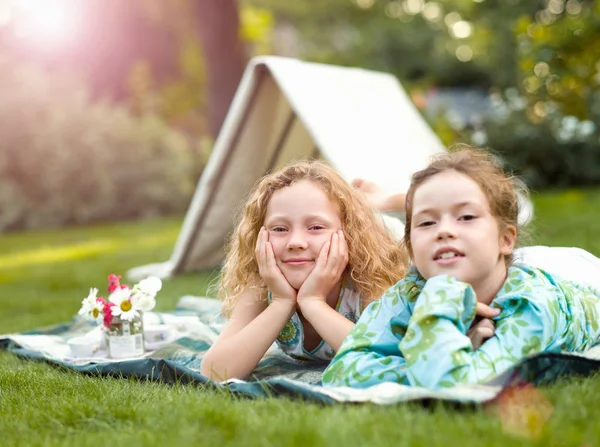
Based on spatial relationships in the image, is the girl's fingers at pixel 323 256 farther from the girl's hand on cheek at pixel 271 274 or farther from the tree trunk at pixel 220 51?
the tree trunk at pixel 220 51

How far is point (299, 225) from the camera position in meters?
2.74

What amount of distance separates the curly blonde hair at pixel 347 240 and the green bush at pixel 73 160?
10.9m

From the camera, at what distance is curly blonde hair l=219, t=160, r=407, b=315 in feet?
9.24

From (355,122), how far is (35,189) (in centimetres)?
943

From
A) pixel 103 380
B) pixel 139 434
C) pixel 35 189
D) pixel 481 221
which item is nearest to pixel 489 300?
pixel 481 221

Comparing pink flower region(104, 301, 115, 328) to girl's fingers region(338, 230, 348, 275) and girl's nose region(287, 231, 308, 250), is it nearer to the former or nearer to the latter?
girl's nose region(287, 231, 308, 250)

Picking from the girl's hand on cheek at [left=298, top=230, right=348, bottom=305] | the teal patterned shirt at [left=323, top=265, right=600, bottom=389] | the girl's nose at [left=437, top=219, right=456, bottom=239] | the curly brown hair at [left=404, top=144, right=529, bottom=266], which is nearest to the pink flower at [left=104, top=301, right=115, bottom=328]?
the girl's hand on cheek at [left=298, top=230, right=348, bottom=305]

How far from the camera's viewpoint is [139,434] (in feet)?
6.21

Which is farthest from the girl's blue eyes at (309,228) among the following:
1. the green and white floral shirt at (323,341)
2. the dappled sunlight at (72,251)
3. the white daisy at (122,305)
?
the dappled sunlight at (72,251)

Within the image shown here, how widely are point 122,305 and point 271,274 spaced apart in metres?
0.82

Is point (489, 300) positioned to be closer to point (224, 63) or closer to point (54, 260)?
point (54, 260)

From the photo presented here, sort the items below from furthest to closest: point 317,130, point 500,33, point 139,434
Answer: point 500,33, point 317,130, point 139,434

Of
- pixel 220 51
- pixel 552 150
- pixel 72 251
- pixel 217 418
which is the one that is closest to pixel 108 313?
pixel 217 418

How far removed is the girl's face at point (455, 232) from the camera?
2211 mm
